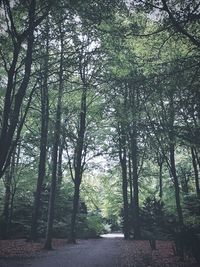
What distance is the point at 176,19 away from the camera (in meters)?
10.1

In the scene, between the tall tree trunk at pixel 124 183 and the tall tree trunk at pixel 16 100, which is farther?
the tall tree trunk at pixel 124 183

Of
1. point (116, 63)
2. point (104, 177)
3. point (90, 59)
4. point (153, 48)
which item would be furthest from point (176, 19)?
point (104, 177)

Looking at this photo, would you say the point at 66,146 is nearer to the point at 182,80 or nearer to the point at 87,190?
the point at 87,190

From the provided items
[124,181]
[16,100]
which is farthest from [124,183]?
[16,100]

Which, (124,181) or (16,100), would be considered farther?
(124,181)

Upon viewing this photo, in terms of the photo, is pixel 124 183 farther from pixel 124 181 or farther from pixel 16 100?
pixel 16 100

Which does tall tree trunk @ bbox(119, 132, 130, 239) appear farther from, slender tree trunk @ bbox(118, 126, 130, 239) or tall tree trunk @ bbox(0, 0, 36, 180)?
tall tree trunk @ bbox(0, 0, 36, 180)

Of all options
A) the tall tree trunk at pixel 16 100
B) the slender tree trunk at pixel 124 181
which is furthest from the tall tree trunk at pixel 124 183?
the tall tree trunk at pixel 16 100

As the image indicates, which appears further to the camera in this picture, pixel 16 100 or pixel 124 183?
pixel 124 183

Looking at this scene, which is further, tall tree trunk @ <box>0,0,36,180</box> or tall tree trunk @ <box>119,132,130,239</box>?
tall tree trunk @ <box>119,132,130,239</box>

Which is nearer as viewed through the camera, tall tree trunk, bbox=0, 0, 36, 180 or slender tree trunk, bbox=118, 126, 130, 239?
tall tree trunk, bbox=0, 0, 36, 180

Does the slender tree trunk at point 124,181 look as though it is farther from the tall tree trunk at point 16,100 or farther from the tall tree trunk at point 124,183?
the tall tree trunk at point 16,100

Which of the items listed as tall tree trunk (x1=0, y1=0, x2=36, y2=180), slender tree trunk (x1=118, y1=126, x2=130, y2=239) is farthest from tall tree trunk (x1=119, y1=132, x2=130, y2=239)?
tall tree trunk (x1=0, y1=0, x2=36, y2=180)

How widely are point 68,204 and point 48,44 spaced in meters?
18.7
